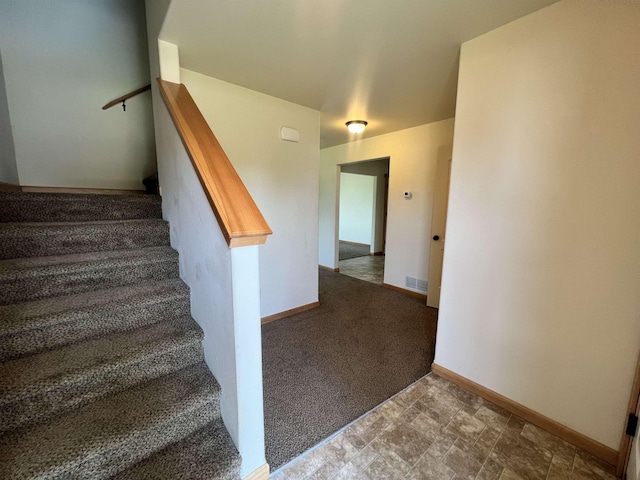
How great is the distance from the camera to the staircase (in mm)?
997

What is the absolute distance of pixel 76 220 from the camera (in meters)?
1.92

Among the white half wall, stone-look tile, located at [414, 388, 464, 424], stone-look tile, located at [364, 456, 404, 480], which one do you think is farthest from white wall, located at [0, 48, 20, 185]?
stone-look tile, located at [414, 388, 464, 424]

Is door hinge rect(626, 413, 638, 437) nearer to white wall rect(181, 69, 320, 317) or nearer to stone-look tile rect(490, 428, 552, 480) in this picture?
stone-look tile rect(490, 428, 552, 480)

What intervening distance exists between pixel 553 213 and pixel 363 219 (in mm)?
6739

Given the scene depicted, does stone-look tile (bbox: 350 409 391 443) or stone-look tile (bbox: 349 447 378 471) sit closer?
stone-look tile (bbox: 349 447 378 471)

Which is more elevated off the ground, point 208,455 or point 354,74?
point 354,74

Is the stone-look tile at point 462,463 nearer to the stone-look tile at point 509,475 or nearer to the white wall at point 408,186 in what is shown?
the stone-look tile at point 509,475

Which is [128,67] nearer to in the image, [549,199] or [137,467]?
[137,467]

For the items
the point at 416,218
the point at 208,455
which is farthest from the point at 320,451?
the point at 416,218

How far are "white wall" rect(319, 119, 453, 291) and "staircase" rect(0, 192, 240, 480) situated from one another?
124 inches

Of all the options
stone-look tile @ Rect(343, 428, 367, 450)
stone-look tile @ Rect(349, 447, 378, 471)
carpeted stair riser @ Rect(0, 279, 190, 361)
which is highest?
carpeted stair riser @ Rect(0, 279, 190, 361)

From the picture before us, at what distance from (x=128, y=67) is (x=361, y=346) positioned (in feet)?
12.9

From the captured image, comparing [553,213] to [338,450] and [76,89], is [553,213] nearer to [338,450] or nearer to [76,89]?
[338,450]

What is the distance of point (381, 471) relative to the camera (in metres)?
1.28
